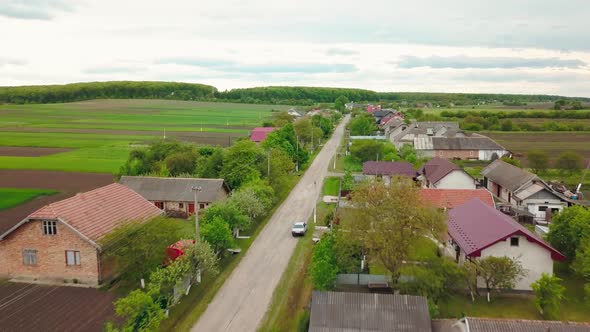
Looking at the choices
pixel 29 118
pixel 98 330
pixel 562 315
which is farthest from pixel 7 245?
pixel 29 118

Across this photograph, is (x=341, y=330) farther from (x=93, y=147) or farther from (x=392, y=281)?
(x=93, y=147)

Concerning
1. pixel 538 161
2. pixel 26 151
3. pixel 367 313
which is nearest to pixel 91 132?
pixel 26 151

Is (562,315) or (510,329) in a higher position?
(510,329)

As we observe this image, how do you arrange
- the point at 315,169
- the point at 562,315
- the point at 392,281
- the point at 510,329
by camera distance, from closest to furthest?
1. the point at 510,329
2. the point at 562,315
3. the point at 392,281
4. the point at 315,169

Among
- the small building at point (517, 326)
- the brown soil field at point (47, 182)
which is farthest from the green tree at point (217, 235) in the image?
the brown soil field at point (47, 182)

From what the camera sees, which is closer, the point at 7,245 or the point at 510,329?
the point at 510,329

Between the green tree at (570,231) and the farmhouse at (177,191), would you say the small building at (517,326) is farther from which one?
the farmhouse at (177,191)
